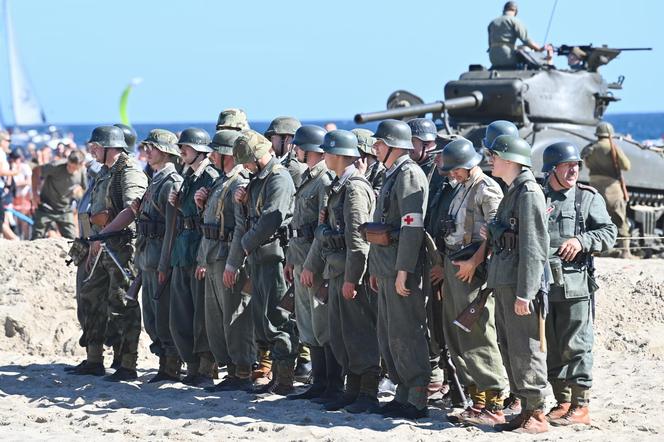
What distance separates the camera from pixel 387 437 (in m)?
9.11

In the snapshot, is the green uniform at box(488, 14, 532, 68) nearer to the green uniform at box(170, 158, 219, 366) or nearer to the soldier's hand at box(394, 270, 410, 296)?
the green uniform at box(170, 158, 219, 366)

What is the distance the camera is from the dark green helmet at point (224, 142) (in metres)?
11.1

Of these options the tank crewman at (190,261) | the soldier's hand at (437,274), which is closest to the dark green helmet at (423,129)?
the soldier's hand at (437,274)

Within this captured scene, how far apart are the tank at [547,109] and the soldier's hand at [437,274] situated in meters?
8.90

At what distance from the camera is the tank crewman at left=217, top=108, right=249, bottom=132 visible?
1186cm

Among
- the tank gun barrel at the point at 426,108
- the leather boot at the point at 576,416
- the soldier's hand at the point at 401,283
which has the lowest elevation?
the leather boot at the point at 576,416

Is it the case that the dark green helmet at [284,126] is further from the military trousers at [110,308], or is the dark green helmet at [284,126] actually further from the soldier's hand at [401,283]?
the soldier's hand at [401,283]

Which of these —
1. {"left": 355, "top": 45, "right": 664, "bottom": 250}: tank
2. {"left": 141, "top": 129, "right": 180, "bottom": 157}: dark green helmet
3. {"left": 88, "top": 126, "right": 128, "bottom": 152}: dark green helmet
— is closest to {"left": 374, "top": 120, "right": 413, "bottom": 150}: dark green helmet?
{"left": 141, "top": 129, "right": 180, "bottom": 157}: dark green helmet

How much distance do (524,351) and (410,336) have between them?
101 cm

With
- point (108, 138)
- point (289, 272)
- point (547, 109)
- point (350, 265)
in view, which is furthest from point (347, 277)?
A: point (547, 109)

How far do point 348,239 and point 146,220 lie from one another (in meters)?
2.37

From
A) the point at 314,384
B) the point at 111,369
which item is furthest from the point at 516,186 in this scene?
the point at 111,369

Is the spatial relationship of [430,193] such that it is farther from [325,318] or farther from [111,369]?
[111,369]

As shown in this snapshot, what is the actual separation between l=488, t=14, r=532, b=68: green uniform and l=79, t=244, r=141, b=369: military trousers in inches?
366
